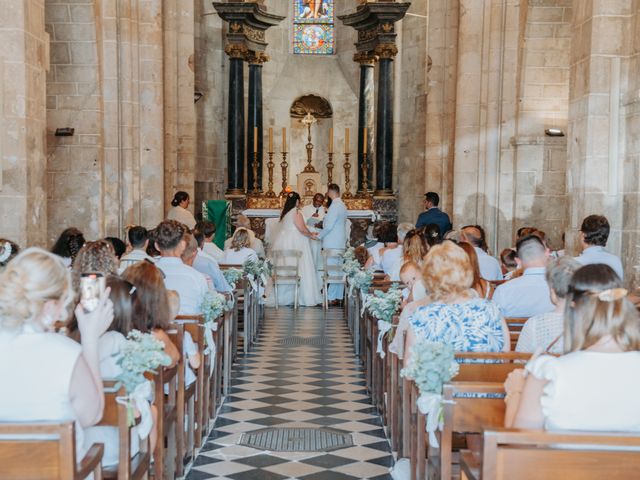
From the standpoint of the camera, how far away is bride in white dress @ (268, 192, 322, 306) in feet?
52.4

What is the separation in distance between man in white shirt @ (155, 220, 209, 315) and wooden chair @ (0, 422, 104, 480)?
365cm

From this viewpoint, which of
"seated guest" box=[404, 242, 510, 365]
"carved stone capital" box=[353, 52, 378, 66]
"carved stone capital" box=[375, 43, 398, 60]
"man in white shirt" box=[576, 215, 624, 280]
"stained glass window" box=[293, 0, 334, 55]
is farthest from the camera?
"stained glass window" box=[293, 0, 334, 55]

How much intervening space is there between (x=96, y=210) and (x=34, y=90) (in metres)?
3.69

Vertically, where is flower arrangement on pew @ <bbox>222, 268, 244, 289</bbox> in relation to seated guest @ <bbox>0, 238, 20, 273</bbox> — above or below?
below

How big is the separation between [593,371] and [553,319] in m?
1.44

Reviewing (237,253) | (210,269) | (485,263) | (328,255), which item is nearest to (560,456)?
(485,263)

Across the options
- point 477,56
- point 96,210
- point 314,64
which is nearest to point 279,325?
point 96,210

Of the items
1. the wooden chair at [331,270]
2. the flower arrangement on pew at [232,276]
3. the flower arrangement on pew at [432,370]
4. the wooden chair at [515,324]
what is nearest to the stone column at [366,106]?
the wooden chair at [331,270]

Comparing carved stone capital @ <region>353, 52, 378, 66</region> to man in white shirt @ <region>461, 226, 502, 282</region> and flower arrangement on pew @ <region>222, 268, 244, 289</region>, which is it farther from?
man in white shirt @ <region>461, 226, 502, 282</region>

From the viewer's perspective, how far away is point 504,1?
14.1 meters

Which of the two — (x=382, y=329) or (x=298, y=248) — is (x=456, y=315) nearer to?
(x=382, y=329)

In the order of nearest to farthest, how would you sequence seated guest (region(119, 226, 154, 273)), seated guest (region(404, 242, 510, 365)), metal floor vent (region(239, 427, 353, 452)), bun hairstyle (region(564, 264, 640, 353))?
bun hairstyle (region(564, 264, 640, 353))
seated guest (region(404, 242, 510, 365))
metal floor vent (region(239, 427, 353, 452))
seated guest (region(119, 226, 154, 273))

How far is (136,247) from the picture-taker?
27.7 feet

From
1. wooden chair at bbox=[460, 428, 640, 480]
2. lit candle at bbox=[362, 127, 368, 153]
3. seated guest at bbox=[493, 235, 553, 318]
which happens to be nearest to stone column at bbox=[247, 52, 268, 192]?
lit candle at bbox=[362, 127, 368, 153]
